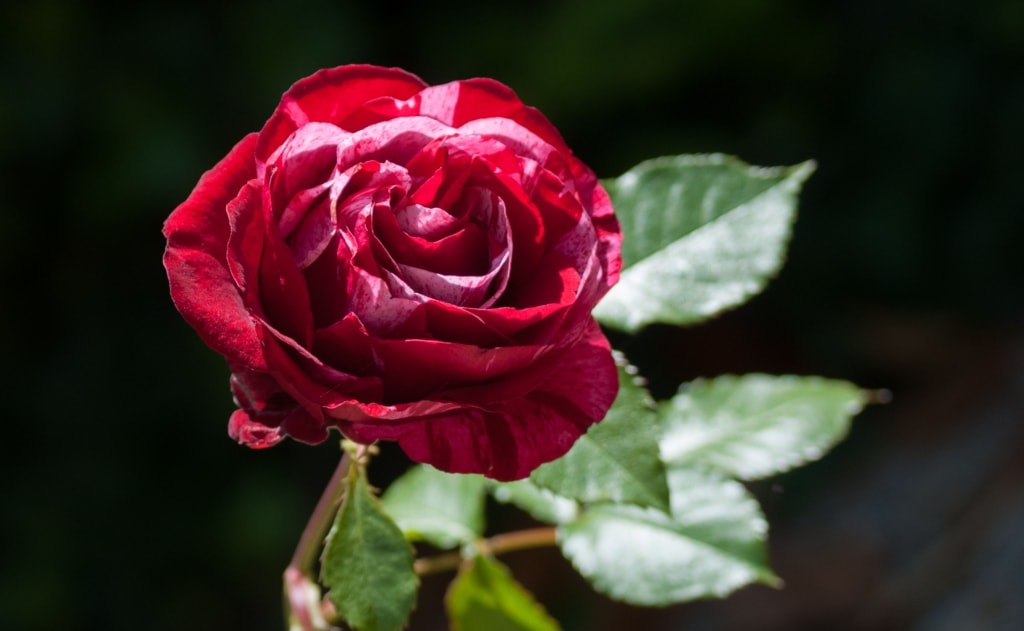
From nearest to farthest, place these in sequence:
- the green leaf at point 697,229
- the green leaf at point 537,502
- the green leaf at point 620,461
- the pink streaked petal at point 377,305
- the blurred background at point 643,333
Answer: the pink streaked petal at point 377,305 < the green leaf at point 620,461 < the green leaf at point 697,229 < the green leaf at point 537,502 < the blurred background at point 643,333

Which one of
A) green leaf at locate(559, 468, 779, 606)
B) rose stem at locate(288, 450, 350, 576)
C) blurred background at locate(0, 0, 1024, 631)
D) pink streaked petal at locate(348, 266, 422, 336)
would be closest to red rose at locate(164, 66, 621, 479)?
pink streaked petal at locate(348, 266, 422, 336)

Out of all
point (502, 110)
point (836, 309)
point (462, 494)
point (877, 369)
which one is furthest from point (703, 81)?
point (502, 110)

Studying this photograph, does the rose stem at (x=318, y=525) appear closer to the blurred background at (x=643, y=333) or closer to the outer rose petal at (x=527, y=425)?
the outer rose petal at (x=527, y=425)

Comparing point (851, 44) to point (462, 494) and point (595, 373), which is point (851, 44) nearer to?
point (462, 494)

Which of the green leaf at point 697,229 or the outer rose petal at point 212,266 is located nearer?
the outer rose petal at point 212,266

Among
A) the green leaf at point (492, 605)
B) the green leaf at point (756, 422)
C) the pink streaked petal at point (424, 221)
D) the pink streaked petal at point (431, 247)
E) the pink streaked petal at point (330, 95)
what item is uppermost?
the pink streaked petal at point (330, 95)

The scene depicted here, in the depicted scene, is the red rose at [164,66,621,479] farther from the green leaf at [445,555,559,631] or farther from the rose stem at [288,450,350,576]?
the green leaf at [445,555,559,631]

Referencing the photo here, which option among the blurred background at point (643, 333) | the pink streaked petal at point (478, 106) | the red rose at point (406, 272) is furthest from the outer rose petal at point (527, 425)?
the blurred background at point (643, 333)

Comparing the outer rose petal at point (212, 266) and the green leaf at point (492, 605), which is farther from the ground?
the outer rose petal at point (212, 266)

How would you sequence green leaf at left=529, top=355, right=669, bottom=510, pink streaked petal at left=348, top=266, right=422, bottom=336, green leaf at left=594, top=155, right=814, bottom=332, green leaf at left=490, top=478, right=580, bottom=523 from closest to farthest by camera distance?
pink streaked petal at left=348, top=266, right=422, bottom=336 < green leaf at left=529, top=355, right=669, bottom=510 < green leaf at left=594, top=155, right=814, bottom=332 < green leaf at left=490, top=478, right=580, bottom=523
